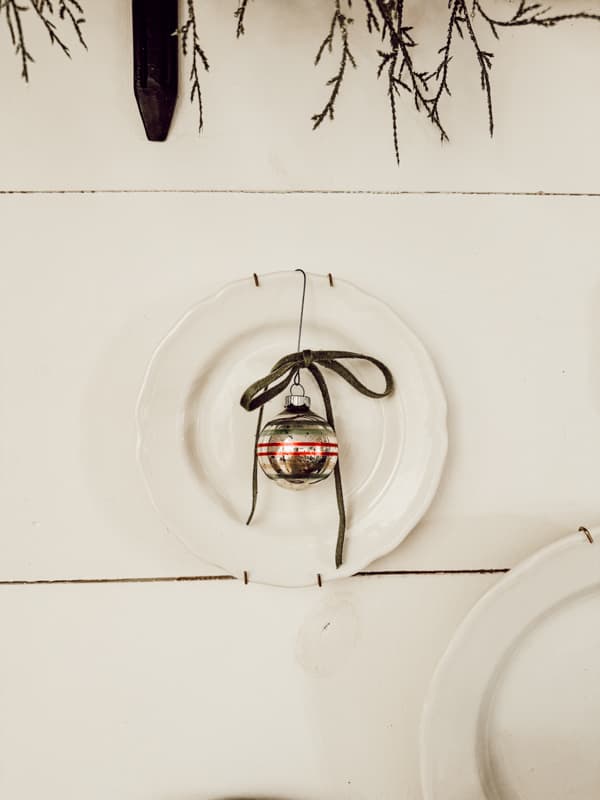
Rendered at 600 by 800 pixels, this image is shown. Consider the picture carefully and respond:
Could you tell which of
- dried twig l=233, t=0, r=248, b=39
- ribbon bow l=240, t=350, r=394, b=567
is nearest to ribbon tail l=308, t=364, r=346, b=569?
ribbon bow l=240, t=350, r=394, b=567

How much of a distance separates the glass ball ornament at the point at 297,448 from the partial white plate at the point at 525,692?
0.83 feet

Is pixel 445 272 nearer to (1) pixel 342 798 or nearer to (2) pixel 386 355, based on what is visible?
(2) pixel 386 355

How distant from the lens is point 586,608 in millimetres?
766

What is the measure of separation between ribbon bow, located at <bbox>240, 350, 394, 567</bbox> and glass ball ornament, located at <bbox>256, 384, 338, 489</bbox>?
43 mm

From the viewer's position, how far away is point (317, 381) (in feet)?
2.55

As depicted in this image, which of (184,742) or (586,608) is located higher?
(586,608)

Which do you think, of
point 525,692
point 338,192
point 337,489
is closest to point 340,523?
point 337,489

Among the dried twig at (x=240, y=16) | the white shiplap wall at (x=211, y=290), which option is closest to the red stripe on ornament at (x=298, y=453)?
the white shiplap wall at (x=211, y=290)

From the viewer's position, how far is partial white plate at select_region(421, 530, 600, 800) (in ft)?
2.38

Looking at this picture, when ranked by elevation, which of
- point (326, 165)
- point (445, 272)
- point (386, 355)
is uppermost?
point (326, 165)

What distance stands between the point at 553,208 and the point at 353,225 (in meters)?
0.28

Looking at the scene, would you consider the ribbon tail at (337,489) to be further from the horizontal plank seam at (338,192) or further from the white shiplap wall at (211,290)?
the horizontal plank seam at (338,192)

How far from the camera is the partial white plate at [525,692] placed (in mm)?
726

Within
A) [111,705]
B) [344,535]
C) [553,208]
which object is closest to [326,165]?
[553,208]
